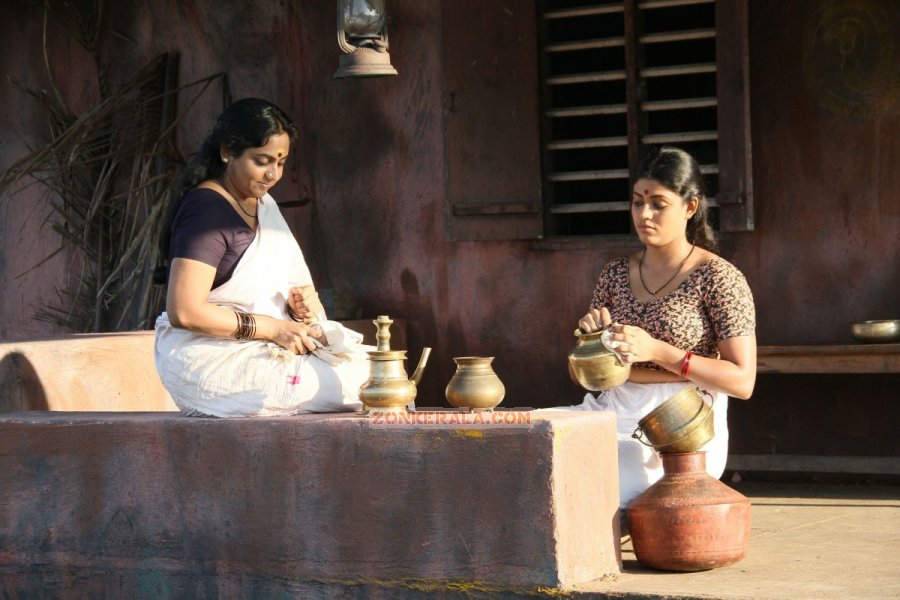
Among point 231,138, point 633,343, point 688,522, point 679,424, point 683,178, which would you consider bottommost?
point 688,522

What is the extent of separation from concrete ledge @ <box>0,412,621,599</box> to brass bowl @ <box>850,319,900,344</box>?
200 centimetres

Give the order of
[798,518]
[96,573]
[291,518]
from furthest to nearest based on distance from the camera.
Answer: [798,518] < [96,573] < [291,518]

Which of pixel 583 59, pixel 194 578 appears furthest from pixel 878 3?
pixel 194 578

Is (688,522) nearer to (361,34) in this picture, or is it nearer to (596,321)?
(596,321)

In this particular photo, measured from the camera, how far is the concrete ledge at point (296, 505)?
13.5 feet

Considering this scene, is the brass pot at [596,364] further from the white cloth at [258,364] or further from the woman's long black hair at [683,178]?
the white cloth at [258,364]

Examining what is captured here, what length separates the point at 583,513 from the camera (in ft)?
13.7

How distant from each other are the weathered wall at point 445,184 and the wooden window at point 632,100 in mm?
237

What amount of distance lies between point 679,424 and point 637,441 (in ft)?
1.23

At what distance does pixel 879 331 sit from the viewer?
19.3 feet

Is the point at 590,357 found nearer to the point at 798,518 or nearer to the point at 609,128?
the point at 798,518

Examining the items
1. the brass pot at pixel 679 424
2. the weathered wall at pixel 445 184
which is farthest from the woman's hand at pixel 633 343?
the weathered wall at pixel 445 184

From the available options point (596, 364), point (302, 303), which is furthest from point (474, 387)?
point (302, 303)

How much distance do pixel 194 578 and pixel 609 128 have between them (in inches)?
156
